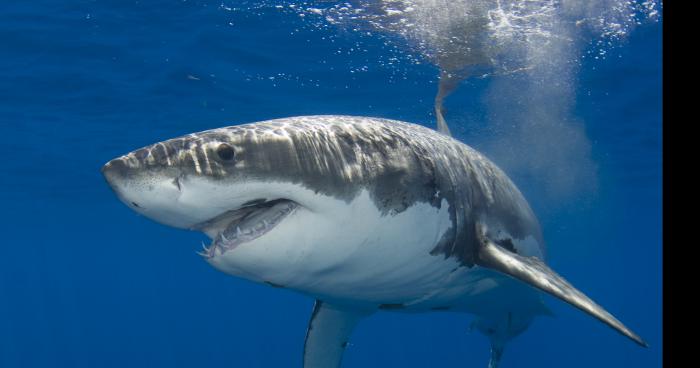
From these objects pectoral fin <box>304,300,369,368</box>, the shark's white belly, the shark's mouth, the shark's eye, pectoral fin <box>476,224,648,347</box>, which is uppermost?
the shark's eye

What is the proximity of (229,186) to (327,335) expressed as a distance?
11.7 feet

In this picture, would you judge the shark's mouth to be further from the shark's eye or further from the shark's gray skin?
the shark's eye

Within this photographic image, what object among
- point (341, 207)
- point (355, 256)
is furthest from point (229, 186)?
point (355, 256)

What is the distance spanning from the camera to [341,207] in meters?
3.02

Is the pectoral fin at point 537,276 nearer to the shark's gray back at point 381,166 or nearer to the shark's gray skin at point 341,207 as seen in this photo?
the shark's gray skin at point 341,207

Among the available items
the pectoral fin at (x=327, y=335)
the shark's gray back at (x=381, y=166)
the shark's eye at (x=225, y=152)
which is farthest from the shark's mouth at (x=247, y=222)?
the pectoral fin at (x=327, y=335)

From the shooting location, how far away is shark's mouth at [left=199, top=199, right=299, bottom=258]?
287 centimetres

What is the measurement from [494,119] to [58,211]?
2872cm

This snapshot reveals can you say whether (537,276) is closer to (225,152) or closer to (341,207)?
(341,207)

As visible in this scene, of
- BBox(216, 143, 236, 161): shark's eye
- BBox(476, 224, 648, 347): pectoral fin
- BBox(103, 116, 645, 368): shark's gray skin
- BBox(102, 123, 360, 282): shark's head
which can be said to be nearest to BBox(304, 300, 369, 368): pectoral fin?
BBox(103, 116, 645, 368): shark's gray skin

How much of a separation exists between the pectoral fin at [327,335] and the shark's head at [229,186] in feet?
9.20

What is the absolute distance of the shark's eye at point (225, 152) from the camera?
2.65 meters

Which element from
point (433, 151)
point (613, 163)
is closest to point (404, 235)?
point (433, 151)

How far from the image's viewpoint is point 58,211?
3456 centimetres
